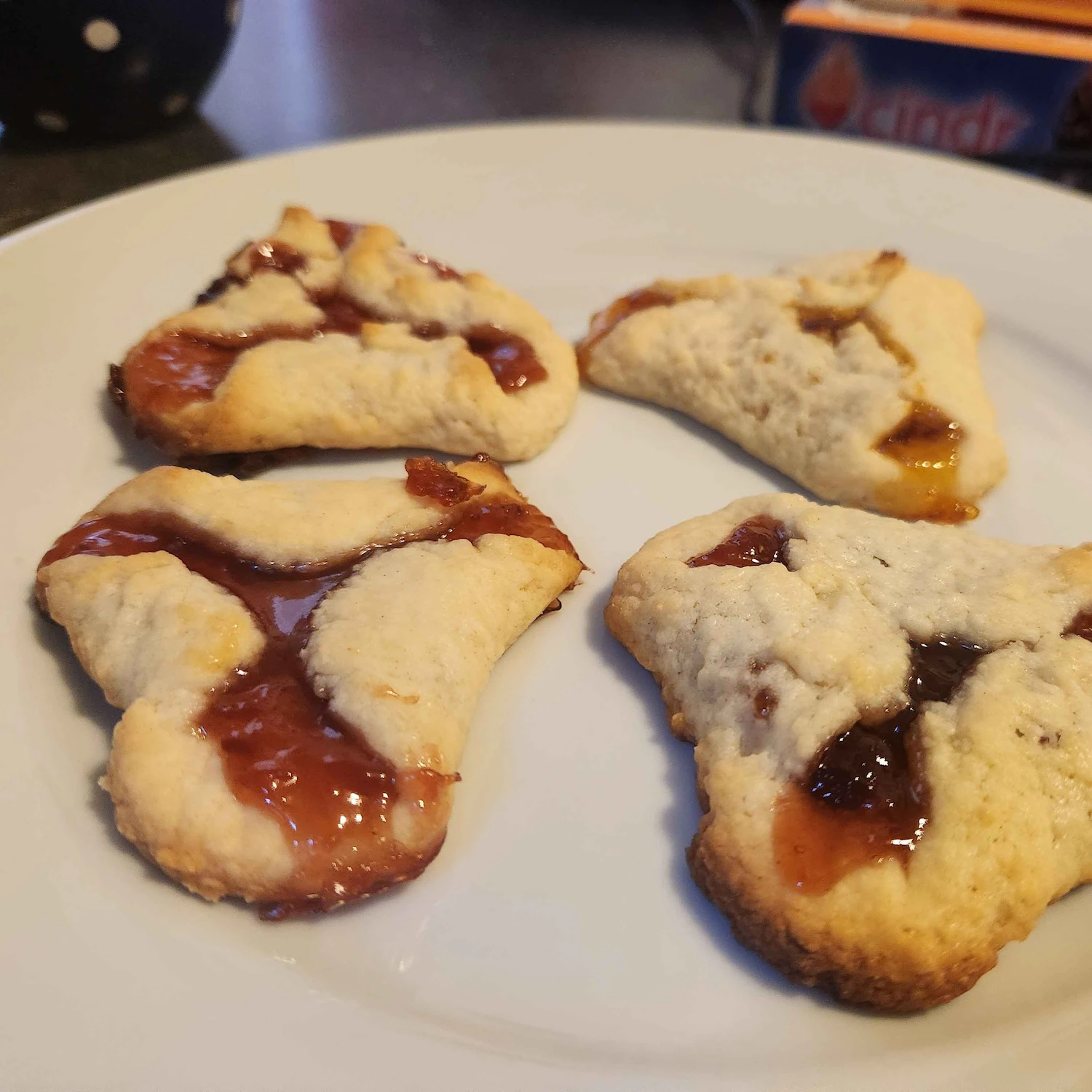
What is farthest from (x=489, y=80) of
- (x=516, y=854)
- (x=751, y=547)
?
(x=516, y=854)

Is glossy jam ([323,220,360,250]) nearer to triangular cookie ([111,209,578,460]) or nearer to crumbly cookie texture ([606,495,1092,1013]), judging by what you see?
triangular cookie ([111,209,578,460])

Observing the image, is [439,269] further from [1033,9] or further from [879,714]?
[1033,9]

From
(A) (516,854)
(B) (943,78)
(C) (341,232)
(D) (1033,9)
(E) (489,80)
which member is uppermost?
(D) (1033,9)

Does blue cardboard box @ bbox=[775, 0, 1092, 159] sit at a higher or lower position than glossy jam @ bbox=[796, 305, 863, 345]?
higher

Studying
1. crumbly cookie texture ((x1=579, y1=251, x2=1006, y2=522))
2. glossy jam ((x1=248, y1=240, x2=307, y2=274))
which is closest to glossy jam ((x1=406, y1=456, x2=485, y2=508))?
crumbly cookie texture ((x1=579, y1=251, x2=1006, y2=522))

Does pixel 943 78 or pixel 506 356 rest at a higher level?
pixel 943 78

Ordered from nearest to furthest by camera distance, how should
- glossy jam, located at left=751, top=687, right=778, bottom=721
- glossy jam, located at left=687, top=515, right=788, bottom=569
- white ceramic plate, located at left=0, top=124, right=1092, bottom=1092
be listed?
white ceramic plate, located at left=0, top=124, right=1092, bottom=1092, glossy jam, located at left=751, top=687, right=778, bottom=721, glossy jam, located at left=687, top=515, right=788, bottom=569

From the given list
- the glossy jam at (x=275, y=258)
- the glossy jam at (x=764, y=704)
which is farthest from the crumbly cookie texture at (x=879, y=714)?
the glossy jam at (x=275, y=258)
